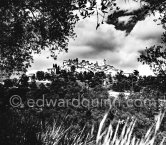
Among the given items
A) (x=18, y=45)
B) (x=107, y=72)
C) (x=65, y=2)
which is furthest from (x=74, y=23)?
(x=18, y=45)

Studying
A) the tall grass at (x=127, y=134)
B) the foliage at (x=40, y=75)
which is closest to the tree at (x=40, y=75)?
the foliage at (x=40, y=75)

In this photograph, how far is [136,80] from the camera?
1302 centimetres

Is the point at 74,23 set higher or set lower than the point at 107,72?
higher

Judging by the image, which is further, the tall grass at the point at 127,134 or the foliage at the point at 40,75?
the foliage at the point at 40,75

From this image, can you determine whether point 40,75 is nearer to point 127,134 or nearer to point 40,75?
point 40,75

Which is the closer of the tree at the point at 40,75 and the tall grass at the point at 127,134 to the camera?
the tall grass at the point at 127,134

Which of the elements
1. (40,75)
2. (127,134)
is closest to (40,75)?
(40,75)

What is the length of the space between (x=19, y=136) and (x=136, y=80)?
843cm

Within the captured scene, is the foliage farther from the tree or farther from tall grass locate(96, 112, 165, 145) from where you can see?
tall grass locate(96, 112, 165, 145)

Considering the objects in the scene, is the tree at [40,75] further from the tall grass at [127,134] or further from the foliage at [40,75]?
the tall grass at [127,134]

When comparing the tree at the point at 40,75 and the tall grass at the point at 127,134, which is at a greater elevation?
the tree at the point at 40,75

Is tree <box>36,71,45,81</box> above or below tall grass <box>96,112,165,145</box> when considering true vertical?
above

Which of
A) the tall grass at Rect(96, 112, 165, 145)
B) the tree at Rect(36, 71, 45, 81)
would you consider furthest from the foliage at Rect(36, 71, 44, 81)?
the tall grass at Rect(96, 112, 165, 145)

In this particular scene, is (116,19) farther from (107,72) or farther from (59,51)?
(59,51)
